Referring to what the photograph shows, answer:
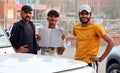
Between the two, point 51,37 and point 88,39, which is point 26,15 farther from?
point 88,39

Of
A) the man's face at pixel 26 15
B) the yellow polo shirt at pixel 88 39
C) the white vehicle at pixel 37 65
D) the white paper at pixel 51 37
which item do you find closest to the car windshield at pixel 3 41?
the white vehicle at pixel 37 65

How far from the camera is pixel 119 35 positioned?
2378cm

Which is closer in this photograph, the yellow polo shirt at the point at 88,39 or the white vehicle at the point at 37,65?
the white vehicle at the point at 37,65

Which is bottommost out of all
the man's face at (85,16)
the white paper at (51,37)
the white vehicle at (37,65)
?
the white vehicle at (37,65)

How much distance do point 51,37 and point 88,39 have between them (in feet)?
2.58

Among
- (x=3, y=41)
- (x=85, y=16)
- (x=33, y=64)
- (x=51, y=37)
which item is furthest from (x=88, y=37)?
(x=33, y=64)

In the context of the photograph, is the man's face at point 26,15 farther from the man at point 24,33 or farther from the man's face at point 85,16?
the man's face at point 85,16

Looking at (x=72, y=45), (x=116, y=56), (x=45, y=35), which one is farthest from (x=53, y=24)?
(x=72, y=45)

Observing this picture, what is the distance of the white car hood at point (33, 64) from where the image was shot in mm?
3457

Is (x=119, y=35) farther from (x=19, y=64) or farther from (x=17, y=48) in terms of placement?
(x=19, y=64)

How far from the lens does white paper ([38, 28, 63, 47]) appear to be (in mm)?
5684

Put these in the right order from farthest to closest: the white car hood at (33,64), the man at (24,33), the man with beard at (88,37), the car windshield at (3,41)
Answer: the man at (24,33) → the man with beard at (88,37) → the car windshield at (3,41) → the white car hood at (33,64)

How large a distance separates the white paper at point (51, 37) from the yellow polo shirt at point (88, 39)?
22.3 inches

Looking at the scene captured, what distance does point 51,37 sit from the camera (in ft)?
18.6
